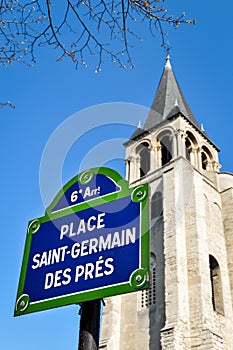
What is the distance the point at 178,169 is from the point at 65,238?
18.2 m

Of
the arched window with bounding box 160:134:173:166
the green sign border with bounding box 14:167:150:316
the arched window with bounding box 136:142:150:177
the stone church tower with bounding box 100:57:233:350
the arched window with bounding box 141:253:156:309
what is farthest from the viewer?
the arched window with bounding box 136:142:150:177

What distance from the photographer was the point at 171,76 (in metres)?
31.0

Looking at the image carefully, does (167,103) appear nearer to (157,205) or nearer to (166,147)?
(166,147)

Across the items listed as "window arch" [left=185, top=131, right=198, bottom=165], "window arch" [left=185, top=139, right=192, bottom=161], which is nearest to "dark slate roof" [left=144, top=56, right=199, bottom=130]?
"window arch" [left=185, top=131, right=198, bottom=165]

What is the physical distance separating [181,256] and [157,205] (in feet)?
12.7

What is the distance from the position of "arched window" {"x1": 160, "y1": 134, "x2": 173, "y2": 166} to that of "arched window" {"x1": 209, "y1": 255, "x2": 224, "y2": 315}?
7.14 metres

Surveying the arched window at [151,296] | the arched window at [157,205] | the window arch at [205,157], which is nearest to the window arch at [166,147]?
the window arch at [205,157]

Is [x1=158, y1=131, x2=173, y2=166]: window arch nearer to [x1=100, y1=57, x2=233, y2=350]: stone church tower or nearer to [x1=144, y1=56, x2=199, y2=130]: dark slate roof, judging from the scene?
[x1=100, y1=57, x2=233, y2=350]: stone church tower

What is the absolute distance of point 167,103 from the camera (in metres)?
27.1

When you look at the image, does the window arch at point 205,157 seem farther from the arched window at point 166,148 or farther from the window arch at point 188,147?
the arched window at point 166,148

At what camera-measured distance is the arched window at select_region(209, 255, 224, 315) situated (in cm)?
1841

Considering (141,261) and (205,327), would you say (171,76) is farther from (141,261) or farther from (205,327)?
(141,261)

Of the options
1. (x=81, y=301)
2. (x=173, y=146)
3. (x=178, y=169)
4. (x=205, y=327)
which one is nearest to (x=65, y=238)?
(x=81, y=301)

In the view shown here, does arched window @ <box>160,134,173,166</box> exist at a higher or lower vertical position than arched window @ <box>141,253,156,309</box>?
higher
